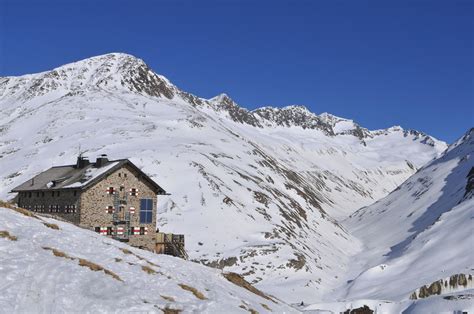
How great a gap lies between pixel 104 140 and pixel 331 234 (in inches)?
2366

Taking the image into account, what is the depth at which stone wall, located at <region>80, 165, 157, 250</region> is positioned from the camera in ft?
177

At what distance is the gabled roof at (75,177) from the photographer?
54344 mm

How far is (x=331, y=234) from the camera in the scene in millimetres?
127500

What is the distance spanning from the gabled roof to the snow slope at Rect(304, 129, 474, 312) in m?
29.8

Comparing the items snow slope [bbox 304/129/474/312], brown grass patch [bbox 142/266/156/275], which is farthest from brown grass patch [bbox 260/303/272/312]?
snow slope [bbox 304/129/474/312]

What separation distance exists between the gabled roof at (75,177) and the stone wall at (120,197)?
2.18ft

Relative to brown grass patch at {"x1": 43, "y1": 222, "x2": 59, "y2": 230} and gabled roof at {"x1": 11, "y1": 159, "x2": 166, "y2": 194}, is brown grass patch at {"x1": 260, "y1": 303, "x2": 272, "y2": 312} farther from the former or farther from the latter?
gabled roof at {"x1": 11, "y1": 159, "x2": 166, "y2": 194}

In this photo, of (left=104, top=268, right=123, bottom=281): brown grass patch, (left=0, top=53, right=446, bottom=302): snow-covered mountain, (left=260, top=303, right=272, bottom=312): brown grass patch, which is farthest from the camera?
(left=0, top=53, right=446, bottom=302): snow-covered mountain

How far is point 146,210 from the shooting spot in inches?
2272

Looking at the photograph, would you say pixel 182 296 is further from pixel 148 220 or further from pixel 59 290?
pixel 148 220

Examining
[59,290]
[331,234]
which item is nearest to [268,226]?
[331,234]

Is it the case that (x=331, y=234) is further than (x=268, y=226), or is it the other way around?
(x=331, y=234)

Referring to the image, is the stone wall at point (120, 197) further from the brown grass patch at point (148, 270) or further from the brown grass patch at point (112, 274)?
the brown grass patch at point (112, 274)

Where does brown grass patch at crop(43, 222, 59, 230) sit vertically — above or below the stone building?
below
